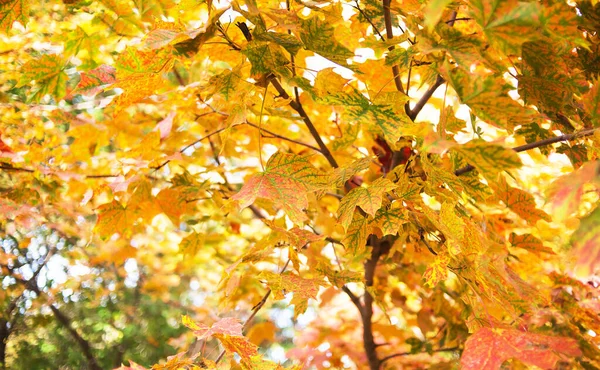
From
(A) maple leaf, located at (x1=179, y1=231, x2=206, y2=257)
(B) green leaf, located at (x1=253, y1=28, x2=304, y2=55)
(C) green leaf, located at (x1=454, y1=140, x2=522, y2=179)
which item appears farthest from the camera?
(A) maple leaf, located at (x1=179, y1=231, x2=206, y2=257)

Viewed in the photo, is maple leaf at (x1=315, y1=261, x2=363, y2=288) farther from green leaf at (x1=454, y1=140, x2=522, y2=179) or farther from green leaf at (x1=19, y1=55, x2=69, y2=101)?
green leaf at (x1=19, y1=55, x2=69, y2=101)

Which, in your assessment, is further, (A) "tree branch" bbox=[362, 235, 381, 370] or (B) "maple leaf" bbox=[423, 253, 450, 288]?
(A) "tree branch" bbox=[362, 235, 381, 370]

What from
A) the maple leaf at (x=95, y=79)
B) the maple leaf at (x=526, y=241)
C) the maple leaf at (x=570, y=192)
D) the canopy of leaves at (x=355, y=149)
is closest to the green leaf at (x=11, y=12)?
the canopy of leaves at (x=355, y=149)

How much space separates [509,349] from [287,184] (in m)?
0.36

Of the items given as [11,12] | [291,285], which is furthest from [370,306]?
[11,12]

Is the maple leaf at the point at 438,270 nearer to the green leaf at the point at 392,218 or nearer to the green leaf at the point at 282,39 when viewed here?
the green leaf at the point at 392,218

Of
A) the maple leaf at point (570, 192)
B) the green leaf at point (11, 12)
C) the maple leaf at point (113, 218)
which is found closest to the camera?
the maple leaf at point (570, 192)

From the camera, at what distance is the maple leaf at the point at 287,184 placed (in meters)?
0.67

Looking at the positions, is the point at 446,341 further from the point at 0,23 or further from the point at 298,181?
the point at 0,23

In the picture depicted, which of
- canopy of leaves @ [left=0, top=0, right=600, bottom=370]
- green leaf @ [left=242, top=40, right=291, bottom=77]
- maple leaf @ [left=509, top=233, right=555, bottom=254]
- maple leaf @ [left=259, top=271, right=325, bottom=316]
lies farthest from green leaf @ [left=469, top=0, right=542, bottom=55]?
maple leaf @ [left=509, top=233, right=555, bottom=254]

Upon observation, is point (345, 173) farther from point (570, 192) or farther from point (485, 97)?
point (570, 192)

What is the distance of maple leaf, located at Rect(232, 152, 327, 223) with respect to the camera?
26.3 inches

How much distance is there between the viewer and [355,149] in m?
1.28

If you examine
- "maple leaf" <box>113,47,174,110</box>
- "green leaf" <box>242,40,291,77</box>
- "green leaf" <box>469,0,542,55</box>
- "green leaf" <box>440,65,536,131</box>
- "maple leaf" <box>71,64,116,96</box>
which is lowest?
"green leaf" <box>440,65,536,131</box>
